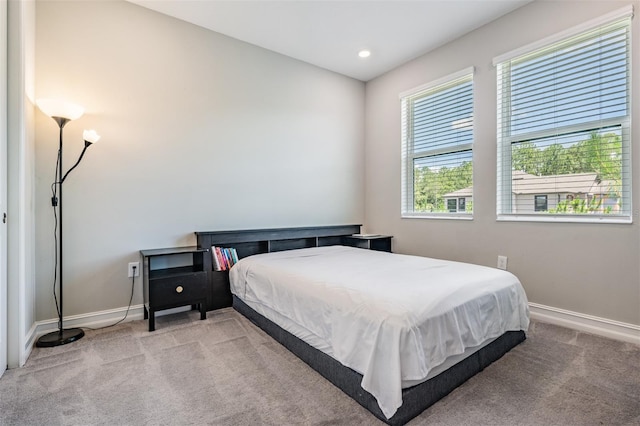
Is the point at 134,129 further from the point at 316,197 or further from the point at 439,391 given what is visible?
the point at 439,391

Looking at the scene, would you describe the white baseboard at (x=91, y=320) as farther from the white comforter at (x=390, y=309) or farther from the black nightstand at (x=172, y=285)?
the white comforter at (x=390, y=309)

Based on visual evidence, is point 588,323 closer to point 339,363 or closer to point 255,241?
point 339,363

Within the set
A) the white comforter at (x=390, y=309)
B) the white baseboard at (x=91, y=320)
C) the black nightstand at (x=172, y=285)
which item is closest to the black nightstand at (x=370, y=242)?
the white comforter at (x=390, y=309)

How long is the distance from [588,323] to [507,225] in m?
0.94

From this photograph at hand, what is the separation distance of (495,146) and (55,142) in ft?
12.3

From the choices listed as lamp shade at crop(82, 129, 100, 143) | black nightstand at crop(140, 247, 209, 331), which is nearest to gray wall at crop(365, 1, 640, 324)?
black nightstand at crop(140, 247, 209, 331)

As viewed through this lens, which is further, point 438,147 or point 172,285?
point 438,147

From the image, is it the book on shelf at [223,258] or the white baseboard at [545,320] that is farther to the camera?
the book on shelf at [223,258]

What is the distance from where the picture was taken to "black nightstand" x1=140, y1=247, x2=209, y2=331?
241 cm

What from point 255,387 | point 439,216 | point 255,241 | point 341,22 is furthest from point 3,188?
point 439,216

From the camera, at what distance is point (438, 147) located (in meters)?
3.58

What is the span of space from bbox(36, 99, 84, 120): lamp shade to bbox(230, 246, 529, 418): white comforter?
68.7 inches

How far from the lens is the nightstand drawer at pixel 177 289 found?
7.88 ft

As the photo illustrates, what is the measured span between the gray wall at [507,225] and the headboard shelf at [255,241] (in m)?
0.76
